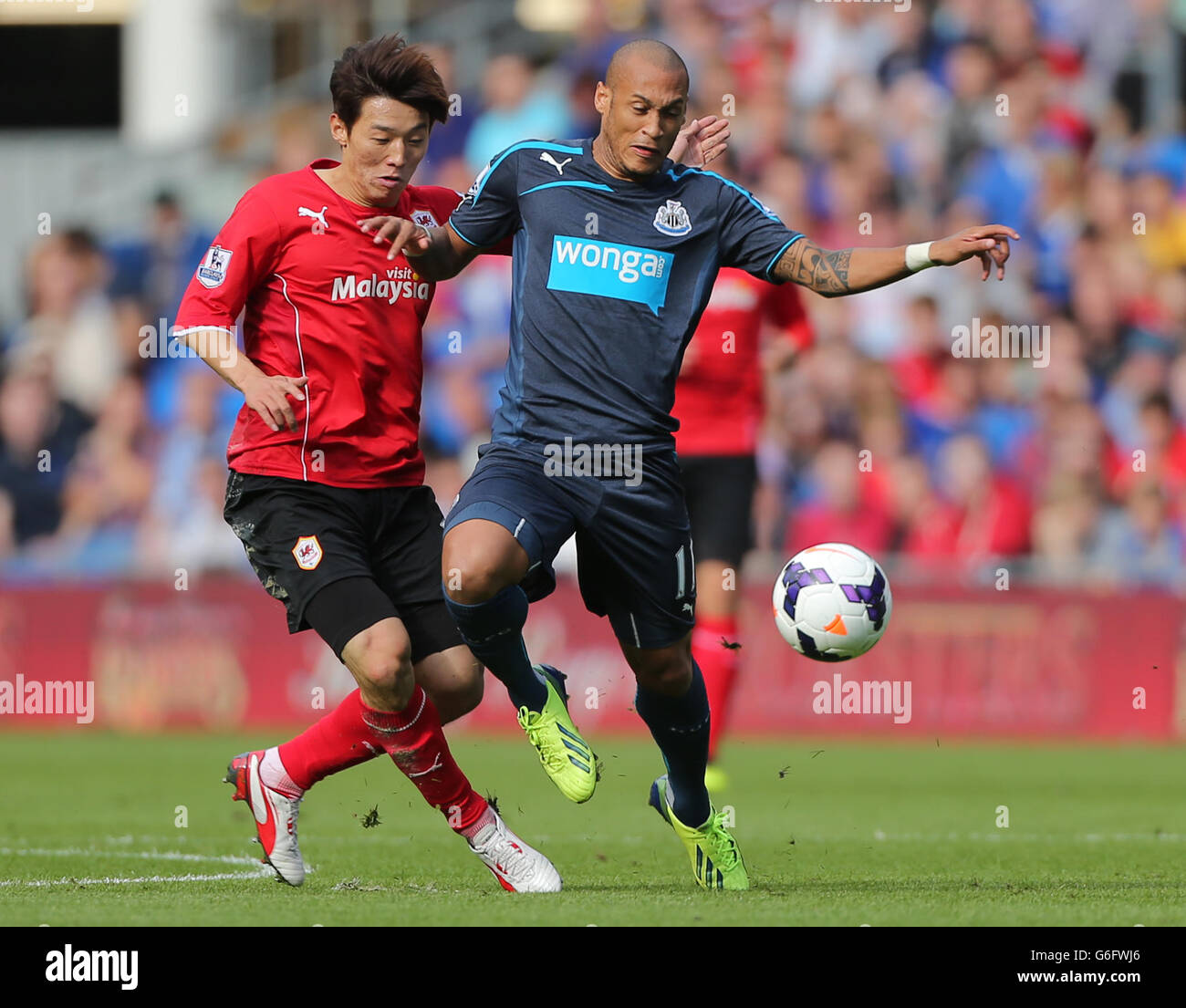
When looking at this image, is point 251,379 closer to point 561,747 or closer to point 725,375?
point 561,747

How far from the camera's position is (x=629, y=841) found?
27.0 feet

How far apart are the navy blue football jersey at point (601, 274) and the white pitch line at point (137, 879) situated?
179 centimetres

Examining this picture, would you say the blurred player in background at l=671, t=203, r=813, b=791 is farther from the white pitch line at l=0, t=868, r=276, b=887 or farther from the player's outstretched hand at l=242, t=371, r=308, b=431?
the player's outstretched hand at l=242, t=371, r=308, b=431

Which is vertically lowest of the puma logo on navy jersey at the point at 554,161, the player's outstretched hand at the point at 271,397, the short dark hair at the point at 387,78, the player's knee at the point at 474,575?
the player's knee at the point at 474,575

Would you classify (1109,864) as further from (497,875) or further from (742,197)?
(742,197)

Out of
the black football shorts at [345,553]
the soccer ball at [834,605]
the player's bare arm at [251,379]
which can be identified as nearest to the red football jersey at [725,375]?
the soccer ball at [834,605]

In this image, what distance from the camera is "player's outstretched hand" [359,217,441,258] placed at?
5.90 m

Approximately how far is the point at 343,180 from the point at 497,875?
234 cm

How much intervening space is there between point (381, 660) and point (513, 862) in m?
0.83

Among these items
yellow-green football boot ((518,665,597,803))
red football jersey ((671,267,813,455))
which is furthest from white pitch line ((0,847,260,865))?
red football jersey ((671,267,813,455))

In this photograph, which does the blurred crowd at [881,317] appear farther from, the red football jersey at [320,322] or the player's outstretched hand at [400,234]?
the player's outstretched hand at [400,234]

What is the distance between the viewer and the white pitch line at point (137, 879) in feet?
21.1

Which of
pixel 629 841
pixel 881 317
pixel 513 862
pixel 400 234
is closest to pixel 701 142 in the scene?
pixel 400 234

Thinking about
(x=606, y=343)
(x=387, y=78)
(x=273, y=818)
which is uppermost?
(x=387, y=78)
